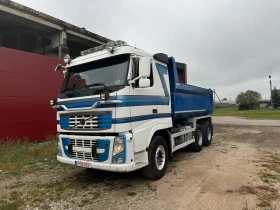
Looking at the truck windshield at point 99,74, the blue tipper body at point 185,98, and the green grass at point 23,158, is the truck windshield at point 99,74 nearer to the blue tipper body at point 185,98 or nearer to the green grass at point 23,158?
the blue tipper body at point 185,98

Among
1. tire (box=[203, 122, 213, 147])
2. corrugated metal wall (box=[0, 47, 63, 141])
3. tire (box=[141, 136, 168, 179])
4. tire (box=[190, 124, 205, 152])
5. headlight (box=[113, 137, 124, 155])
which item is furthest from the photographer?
tire (box=[203, 122, 213, 147])

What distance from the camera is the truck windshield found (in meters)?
4.50

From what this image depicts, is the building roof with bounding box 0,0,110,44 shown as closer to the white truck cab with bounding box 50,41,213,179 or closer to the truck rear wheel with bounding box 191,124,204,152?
the white truck cab with bounding box 50,41,213,179

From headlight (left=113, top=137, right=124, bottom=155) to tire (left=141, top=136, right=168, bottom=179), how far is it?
2.84 feet

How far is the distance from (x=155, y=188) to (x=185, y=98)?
3.07 metres

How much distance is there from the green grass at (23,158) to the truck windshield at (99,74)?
261 centimetres

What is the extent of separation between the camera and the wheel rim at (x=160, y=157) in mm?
5207

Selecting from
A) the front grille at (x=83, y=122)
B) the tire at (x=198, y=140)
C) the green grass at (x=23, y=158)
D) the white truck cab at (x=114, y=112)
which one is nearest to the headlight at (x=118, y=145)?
the white truck cab at (x=114, y=112)

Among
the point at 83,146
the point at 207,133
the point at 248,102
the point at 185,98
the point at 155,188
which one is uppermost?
the point at 248,102

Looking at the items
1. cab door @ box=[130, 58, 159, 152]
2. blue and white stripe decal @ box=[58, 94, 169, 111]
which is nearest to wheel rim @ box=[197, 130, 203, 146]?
blue and white stripe decal @ box=[58, 94, 169, 111]

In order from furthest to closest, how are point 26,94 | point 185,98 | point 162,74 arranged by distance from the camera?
point 26,94 → point 185,98 → point 162,74

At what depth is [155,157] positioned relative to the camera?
4.99m

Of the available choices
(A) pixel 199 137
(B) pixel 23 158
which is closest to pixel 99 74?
(B) pixel 23 158

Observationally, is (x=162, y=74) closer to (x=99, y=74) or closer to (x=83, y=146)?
(x=99, y=74)
